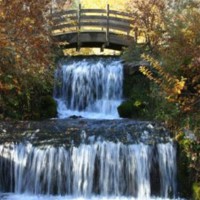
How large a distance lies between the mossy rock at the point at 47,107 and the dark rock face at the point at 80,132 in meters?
2.01

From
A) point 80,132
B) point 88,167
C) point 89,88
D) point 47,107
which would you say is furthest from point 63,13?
point 88,167

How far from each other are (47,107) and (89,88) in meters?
2.07

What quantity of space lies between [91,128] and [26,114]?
3.20 m

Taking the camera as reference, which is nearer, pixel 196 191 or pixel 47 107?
pixel 196 191

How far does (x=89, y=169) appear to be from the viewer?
11.0 meters

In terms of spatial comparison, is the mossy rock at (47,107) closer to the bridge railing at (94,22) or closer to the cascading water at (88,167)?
the cascading water at (88,167)

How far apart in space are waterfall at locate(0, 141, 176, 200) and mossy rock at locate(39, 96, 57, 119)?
4.21 metres

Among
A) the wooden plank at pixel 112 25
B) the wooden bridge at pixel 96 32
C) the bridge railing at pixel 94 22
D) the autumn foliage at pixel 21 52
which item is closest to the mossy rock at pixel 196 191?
the autumn foliage at pixel 21 52

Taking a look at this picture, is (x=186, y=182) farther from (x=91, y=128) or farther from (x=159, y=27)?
(x=159, y=27)

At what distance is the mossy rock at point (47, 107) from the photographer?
15.4 metres

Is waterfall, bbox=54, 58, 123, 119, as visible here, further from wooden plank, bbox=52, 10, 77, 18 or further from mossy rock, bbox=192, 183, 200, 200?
mossy rock, bbox=192, 183, 200, 200

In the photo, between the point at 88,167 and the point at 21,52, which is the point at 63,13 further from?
the point at 88,167

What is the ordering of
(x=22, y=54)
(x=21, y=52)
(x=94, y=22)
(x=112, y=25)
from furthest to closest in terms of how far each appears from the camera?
(x=94, y=22)
(x=112, y=25)
(x=22, y=54)
(x=21, y=52)

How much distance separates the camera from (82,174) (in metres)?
11.0
